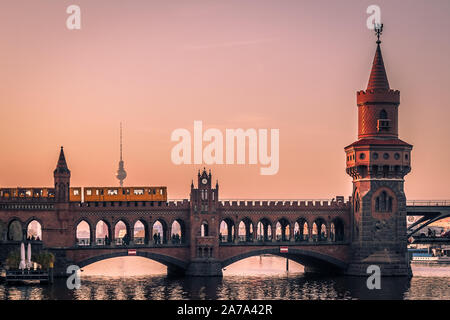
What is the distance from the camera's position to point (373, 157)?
14062 cm

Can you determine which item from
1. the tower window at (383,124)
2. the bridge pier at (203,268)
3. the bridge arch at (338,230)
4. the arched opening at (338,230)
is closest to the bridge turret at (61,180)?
the bridge pier at (203,268)

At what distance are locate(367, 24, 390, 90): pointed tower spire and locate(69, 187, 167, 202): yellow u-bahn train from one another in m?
36.6

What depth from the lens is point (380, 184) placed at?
14138 centimetres

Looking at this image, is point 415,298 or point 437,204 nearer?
point 415,298

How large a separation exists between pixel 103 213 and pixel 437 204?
58037mm

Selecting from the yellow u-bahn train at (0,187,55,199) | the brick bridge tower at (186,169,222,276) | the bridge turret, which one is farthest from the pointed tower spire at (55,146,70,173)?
the brick bridge tower at (186,169,222,276)

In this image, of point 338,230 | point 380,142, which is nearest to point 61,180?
point 338,230

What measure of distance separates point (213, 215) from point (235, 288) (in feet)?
57.8

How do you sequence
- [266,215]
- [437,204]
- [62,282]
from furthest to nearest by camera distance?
[437,204], [266,215], [62,282]

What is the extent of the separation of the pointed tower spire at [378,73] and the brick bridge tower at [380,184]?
21 cm

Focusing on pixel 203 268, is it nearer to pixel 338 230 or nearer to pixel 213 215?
pixel 213 215

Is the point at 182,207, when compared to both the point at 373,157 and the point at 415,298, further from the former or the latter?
the point at 415,298

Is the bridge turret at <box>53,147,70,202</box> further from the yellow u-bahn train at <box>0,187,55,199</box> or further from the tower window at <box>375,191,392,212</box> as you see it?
the tower window at <box>375,191,392,212</box>
